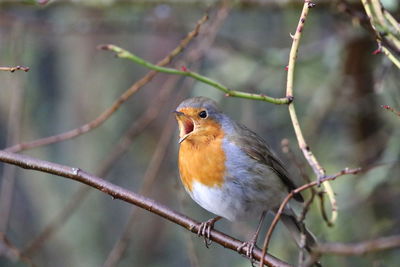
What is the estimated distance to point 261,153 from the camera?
337cm

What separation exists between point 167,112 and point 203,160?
3.40 m

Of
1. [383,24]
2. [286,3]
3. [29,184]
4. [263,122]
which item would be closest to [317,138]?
[263,122]

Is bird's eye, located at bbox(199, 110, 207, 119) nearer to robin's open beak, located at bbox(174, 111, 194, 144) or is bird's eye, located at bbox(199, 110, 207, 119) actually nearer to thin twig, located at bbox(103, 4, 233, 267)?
robin's open beak, located at bbox(174, 111, 194, 144)

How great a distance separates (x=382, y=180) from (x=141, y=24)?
2276 millimetres

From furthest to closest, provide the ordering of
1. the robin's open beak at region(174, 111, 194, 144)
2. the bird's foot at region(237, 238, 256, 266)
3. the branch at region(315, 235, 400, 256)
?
1. the robin's open beak at region(174, 111, 194, 144)
2. the bird's foot at region(237, 238, 256, 266)
3. the branch at region(315, 235, 400, 256)

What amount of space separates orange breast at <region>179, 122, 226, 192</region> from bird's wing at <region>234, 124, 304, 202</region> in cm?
15

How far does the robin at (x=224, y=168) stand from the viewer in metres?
3.08

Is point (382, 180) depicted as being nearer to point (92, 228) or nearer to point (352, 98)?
point (352, 98)

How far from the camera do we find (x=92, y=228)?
6180 millimetres

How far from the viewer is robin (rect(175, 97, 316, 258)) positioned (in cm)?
308

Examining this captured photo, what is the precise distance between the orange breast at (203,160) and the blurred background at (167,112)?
24 centimetres

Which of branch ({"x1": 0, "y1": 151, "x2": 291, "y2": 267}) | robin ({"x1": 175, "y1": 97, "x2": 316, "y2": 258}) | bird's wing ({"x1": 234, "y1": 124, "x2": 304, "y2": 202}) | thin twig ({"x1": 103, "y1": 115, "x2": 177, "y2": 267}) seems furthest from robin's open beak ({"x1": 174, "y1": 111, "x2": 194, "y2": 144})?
branch ({"x1": 0, "y1": 151, "x2": 291, "y2": 267})

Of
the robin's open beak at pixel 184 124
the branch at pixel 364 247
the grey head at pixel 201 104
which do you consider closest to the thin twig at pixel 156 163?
the robin's open beak at pixel 184 124

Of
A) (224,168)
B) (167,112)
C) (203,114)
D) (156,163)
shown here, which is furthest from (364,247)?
(167,112)
